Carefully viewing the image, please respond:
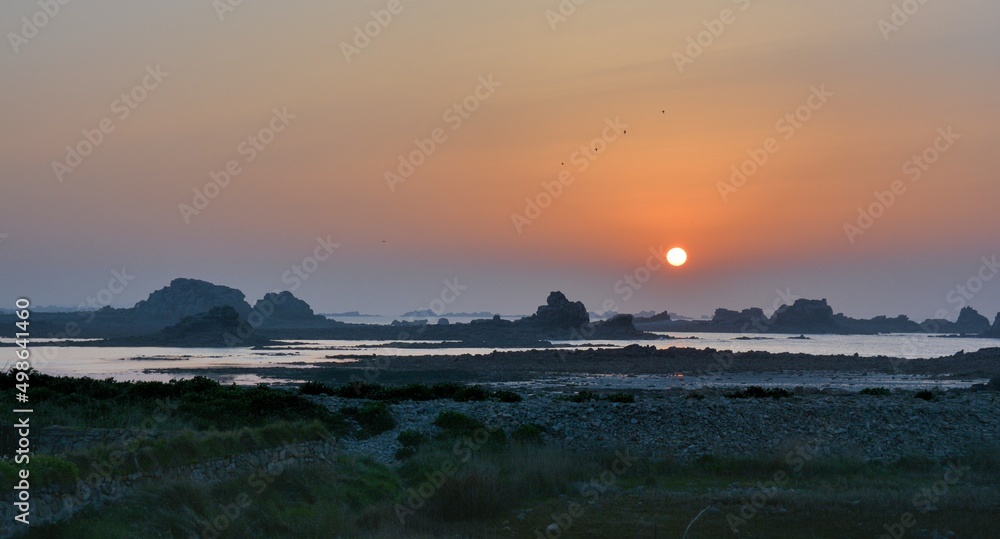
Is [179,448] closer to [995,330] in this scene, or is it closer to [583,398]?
[583,398]

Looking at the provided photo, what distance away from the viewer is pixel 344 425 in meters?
25.9

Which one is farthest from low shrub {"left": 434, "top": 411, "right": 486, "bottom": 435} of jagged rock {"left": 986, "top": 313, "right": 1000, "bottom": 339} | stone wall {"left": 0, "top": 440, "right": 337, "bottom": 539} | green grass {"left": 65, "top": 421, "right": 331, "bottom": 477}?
jagged rock {"left": 986, "top": 313, "right": 1000, "bottom": 339}

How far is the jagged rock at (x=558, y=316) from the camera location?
434 feet

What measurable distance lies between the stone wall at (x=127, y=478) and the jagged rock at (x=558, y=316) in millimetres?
110882

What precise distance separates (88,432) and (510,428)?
12.7m

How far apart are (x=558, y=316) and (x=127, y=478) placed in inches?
4784

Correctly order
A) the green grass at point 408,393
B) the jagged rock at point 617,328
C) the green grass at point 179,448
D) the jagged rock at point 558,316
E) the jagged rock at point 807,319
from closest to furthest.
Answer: the green grass at point 179,448 < the green grass at point 408,393 < the jagged rock at point 558,316 < the jagged rock at point 617,328 < the jagged rock at point 807,319

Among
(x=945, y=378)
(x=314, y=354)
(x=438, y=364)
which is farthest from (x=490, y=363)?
(x=945, y=378)

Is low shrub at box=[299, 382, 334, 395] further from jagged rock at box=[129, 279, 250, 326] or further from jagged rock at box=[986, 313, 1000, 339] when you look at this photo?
jagged rock at box=[986, 313, 1000, 339]

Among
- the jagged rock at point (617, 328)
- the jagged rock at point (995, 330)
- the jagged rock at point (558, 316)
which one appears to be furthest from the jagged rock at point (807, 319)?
the jagged rock at point (558, 316)

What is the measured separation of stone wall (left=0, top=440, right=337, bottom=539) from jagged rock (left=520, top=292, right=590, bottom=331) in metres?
111

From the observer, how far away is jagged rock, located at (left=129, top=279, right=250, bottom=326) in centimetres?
17352

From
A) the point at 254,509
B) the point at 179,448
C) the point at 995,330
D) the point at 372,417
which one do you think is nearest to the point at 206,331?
the point at 372,417

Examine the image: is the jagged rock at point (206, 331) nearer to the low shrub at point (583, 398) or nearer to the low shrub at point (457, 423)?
the low shrub at point (583, 398)
